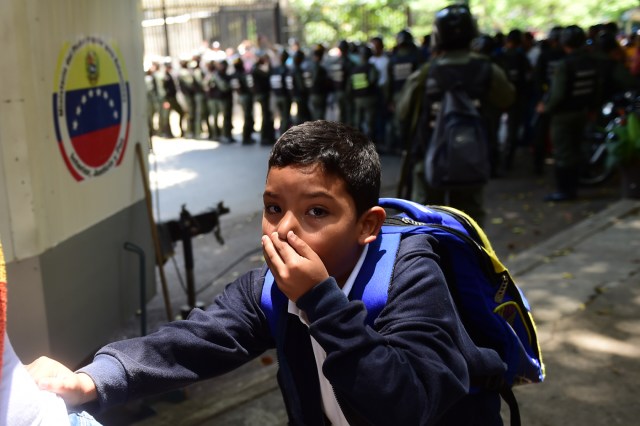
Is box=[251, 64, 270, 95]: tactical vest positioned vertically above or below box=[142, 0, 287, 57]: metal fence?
below

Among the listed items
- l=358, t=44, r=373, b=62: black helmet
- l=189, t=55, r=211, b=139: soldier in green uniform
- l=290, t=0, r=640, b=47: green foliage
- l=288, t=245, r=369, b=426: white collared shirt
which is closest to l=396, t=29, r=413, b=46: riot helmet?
l=358, t=44, r=373, b=62: black helmet

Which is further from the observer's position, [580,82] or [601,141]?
[601,141]

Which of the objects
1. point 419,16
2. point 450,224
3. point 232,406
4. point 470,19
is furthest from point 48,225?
point 419,16

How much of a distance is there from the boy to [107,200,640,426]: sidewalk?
2151mm

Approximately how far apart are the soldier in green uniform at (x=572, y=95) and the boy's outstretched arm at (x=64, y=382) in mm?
7479

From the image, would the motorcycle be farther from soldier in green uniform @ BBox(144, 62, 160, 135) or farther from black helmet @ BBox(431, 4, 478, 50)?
soldier in green uniform @ BBox(144, 62, 160, 135)

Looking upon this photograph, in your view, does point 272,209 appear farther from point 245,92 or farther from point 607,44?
point 245,92

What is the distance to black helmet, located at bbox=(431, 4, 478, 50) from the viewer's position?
5.22 m

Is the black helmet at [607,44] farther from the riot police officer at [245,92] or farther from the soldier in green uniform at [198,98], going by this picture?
the soldier in green uniform at [198,98]

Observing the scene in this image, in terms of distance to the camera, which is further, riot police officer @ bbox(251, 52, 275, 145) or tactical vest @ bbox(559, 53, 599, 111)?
riot police officer @ bbox(251, 52, 275, 145)

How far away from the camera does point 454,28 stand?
523cm

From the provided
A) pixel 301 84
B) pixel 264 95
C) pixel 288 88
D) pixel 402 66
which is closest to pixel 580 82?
pixel 402 66

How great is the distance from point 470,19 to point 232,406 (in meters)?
3.11

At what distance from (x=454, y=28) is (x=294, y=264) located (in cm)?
417
